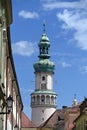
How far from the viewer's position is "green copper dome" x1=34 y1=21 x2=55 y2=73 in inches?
6412

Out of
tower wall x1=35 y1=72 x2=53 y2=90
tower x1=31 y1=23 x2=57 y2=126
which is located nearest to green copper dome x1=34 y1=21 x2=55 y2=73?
tower x1=31 y1=23 x2=57 y2=126

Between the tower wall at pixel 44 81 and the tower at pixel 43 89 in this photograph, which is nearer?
the tower at pixel 43 89

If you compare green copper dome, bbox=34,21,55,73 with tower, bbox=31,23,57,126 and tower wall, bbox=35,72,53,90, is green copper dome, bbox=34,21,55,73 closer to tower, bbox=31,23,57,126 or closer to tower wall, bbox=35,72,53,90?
tower, bbox=31,23,57,126

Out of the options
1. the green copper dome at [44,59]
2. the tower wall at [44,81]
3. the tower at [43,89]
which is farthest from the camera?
the tower wall at [44,81]

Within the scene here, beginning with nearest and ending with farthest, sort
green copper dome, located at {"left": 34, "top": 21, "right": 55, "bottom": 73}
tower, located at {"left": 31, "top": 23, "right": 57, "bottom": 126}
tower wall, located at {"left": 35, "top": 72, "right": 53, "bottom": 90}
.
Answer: tower, located at {"left": 31, "top": 23, "right": 57, "bottom": 126}, green copper dome, located at {"left": 34, "top": 21, "right": 55, "bottom": 73}, tower wall, located at {"left": 35, "top": 72, "right": 53, "bottom": 90}

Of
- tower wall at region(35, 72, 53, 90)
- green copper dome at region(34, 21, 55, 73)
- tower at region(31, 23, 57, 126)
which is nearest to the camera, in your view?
tower at region(31, 23, 57, 126)

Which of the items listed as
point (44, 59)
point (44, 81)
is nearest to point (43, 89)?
point (44, 81)

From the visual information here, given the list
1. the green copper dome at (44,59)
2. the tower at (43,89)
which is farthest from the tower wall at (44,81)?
the green copper dome at (44,59)

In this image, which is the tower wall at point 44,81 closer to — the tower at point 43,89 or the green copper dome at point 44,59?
the tower at point 43,89

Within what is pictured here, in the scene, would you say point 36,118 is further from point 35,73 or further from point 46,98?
point 35,73

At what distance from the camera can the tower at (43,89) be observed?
509ft

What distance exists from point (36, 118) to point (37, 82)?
1622 centimetres

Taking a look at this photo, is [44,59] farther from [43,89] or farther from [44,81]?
[43,89]

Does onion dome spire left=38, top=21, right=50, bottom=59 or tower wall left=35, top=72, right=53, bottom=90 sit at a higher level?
onion dome spire left=38, top=21, right=50, bottom=59
